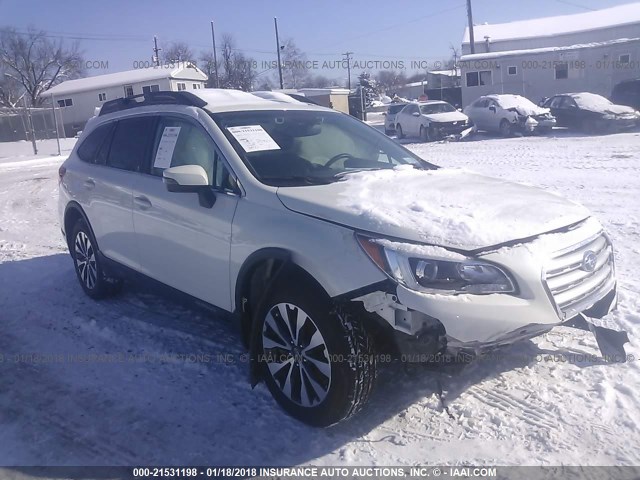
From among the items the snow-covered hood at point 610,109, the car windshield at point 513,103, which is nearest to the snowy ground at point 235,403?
the snow-covered hood at point 610,109

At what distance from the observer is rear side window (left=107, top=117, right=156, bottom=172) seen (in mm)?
4918

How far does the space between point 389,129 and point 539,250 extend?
84.1 feet

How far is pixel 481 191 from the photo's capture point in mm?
3914

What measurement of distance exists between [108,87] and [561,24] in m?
35.1

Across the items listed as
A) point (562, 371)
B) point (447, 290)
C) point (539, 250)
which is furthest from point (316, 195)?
point (562, 371)

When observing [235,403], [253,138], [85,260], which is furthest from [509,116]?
[235,403]

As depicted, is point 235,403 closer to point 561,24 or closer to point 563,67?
A: point 563,67

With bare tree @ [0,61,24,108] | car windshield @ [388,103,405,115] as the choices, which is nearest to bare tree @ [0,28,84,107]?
bare tree @ [0,61,24,108]

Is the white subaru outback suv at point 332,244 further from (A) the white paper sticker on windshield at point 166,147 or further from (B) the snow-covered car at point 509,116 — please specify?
(B) the snow-covered car at point 509,116

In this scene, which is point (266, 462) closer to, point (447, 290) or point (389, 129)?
point (447, 290)

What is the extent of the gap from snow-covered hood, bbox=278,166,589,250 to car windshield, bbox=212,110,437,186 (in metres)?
0.24

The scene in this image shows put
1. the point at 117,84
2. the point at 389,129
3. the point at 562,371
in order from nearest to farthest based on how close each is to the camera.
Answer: the point at 562,371
the point at 389,129
the point at 117,84

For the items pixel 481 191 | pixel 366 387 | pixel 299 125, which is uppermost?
pixel 299 125

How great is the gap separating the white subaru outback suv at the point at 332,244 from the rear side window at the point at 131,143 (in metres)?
0.03
